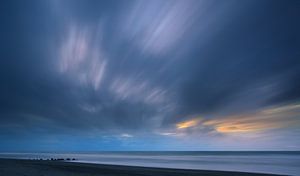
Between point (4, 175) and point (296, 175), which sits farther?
point (296, 175)

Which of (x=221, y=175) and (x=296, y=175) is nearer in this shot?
(x=221, y=175)

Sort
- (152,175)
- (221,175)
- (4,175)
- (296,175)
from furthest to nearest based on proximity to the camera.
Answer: (296,175) → (221,175) → (152,175) → (4,175)

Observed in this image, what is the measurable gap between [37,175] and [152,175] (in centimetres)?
1581

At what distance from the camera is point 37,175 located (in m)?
28.6

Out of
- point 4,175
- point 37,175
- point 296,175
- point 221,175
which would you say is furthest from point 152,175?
point 296,175

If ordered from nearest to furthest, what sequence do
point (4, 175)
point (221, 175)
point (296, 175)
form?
point (4, 175)
point (221, 175)
point (296, 175)

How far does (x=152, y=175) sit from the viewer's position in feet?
119

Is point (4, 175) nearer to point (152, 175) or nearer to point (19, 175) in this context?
point (19, 175)

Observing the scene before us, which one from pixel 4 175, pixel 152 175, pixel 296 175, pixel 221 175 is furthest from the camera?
pixel 296 175

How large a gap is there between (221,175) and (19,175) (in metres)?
28.9

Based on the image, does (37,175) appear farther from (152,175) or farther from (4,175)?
(152,175)

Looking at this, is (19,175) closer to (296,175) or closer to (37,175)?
(37,175)

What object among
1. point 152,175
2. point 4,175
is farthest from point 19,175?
point 152,175

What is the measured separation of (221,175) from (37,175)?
2705cm
